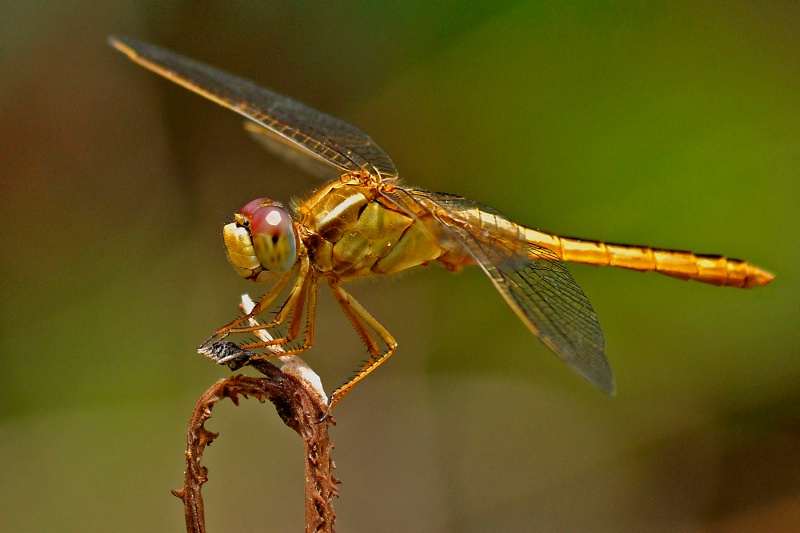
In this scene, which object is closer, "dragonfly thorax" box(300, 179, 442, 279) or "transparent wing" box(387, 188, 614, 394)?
"transparent wing" box(387, 188, 614, 394)

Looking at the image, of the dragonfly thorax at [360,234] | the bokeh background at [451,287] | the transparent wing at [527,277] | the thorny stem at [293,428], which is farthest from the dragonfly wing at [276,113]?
the bokeh background at [451,287]

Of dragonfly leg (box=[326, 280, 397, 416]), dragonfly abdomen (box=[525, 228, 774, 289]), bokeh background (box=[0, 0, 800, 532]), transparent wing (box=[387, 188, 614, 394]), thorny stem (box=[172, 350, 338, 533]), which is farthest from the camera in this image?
bokeh background (box=[0, 0, 800, 532])

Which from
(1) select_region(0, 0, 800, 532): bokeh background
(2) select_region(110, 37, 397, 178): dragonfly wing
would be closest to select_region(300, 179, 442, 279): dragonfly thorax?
(2) select_region(110, 37, 397, 178): dragonfly wing

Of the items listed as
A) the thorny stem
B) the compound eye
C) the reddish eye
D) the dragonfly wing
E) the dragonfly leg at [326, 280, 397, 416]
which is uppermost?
the dragonfly wing

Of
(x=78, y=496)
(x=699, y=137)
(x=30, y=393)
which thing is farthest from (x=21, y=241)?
(x=699, y=137)

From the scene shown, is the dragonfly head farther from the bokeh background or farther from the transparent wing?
the bokeh background

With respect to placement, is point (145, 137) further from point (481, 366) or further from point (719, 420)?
point (719, 420)

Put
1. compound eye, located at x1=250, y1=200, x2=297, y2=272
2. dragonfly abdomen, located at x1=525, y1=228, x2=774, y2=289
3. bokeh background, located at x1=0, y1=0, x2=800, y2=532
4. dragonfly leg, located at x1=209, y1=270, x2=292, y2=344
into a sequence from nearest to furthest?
dragonfly leg, located at x1=209, y1=270, x2=292, y2=344 < compound eye, located at x1=250, y1=200, x2=297, y2=272 < dragonfly abdomen, located at x1=525, y1=228, x2=774, y2=289 < bokeh background, located at x1=0, y1=0, x2=800, y2=532
